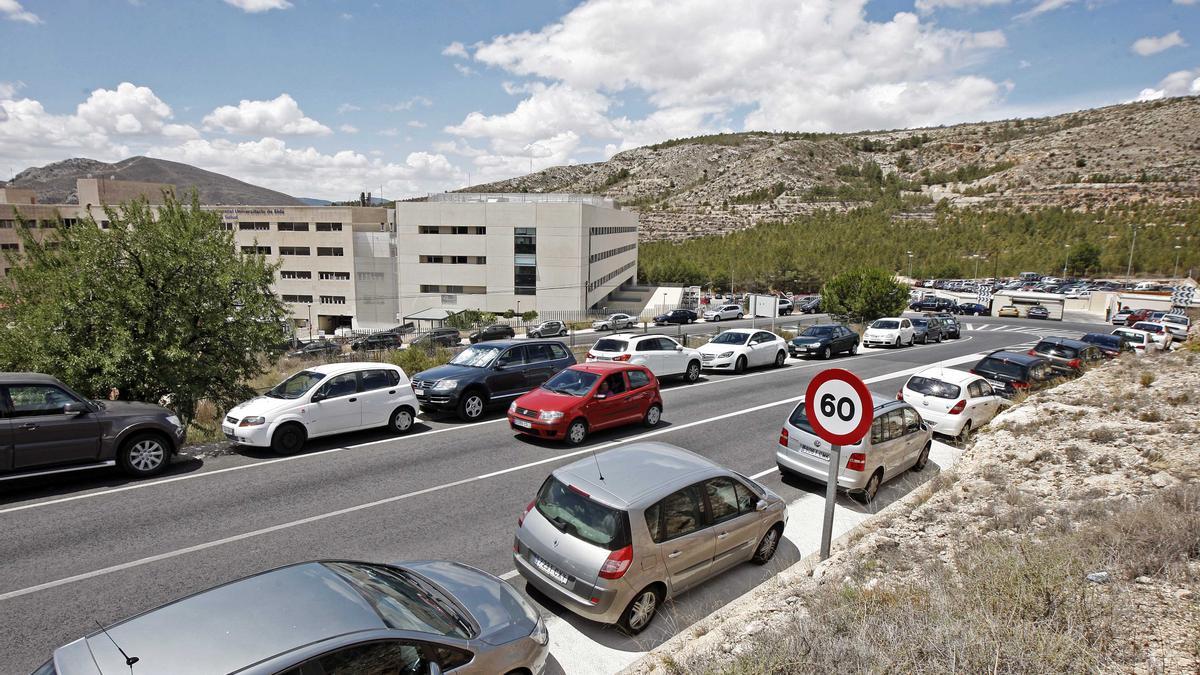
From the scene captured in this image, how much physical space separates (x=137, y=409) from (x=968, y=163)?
641 feet

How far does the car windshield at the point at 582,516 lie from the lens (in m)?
5.74

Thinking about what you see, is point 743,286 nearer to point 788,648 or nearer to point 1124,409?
point 1124,409

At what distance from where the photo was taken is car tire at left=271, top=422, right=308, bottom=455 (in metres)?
11.2

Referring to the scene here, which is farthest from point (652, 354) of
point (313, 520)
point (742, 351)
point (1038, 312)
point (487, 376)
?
point (1038, 312)

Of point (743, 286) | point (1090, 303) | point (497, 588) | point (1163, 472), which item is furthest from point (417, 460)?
point (743, 286)

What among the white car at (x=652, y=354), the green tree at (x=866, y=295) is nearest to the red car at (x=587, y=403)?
the white car at (x=652, y=354)

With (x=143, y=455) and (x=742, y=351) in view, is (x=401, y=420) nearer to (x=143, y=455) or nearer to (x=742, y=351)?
(x=143, y=455)

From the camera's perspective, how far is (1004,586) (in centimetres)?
472

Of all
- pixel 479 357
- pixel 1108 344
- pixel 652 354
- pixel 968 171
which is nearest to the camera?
pixel 479 357

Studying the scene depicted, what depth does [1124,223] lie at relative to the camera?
96.6 metres

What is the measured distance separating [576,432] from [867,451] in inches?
211

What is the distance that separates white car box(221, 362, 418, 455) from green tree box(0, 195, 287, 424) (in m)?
2.57

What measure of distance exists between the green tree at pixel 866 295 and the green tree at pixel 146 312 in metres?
40.4

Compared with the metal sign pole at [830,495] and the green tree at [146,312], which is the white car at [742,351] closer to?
the green tree at [146,312]
